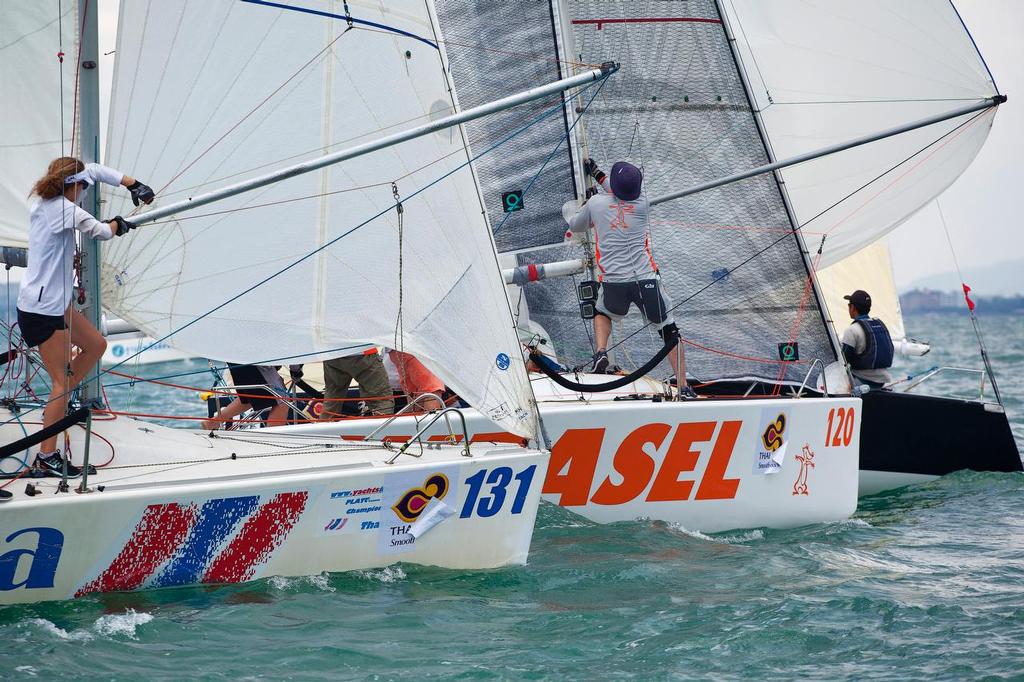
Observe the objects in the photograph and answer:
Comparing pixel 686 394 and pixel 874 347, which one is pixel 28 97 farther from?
pixel 874 347

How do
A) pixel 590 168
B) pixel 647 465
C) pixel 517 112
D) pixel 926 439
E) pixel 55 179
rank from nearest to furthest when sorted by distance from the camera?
pixel 55 179, pixel 647 465, pixel 590 168, pixel 517 112, pixel 926 439

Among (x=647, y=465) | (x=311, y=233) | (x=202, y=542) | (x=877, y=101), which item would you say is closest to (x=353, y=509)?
(x=202, y=542)

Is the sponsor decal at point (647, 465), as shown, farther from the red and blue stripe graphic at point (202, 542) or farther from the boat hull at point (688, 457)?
the red and blue stripe graphic at point (202, 542)

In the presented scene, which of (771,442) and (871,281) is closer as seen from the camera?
(771,442)

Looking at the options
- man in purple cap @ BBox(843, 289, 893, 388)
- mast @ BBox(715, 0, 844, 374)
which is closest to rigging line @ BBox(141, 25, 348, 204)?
mast @ BBox(715, 0, 844, 374)

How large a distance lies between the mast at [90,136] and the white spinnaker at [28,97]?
4.2 inches

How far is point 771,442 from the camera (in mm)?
7395

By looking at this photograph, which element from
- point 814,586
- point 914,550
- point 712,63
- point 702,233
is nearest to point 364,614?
point 814,586

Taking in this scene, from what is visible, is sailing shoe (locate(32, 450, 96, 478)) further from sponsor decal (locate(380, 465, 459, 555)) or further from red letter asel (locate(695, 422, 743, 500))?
red letter asel (locate(695, 422, 743, 500))

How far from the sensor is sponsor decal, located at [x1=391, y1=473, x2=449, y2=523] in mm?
5402

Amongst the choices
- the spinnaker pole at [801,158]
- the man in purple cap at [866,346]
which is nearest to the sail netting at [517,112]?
the spinnaker pole at [801,158]

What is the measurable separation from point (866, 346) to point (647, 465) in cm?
289

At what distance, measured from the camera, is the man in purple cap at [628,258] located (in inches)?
292

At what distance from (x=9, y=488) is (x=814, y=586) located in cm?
364
